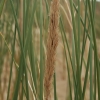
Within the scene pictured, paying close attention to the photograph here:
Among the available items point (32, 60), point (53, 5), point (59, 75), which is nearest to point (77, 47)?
point (32, 60)

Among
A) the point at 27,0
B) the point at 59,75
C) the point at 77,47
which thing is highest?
the point at 59,75

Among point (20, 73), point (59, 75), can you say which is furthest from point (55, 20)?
point (59, 75)

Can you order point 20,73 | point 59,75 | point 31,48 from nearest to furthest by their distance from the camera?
point 20,73
point 31,48
point 59,75

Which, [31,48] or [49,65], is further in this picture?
[31,48]

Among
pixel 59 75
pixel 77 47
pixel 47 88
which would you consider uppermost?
pixel 59 75

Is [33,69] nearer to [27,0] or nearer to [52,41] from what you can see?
[27,0]

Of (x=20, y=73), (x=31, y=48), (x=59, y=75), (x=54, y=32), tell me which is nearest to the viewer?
(x=54, y=32)

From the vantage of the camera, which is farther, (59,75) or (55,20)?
(59,75)

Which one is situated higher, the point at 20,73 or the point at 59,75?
the point at 59,75

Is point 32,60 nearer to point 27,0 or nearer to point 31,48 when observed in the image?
point 31,48
